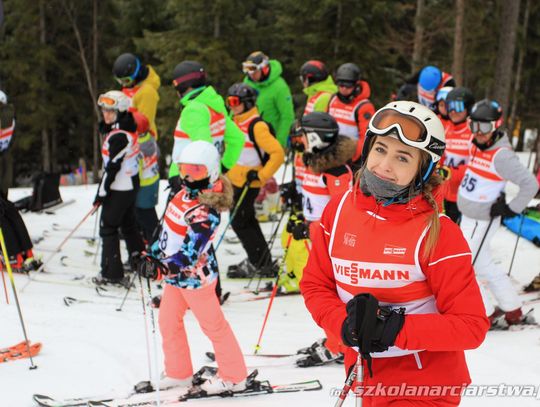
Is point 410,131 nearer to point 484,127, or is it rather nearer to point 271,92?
point 484,127

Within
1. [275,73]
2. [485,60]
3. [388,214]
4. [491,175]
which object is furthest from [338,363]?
[485,60]

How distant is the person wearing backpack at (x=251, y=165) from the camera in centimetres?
676

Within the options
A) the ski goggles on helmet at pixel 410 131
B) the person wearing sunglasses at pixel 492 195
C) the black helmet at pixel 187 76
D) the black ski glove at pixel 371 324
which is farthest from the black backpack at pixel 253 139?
the black ski glove at pixel 371 324

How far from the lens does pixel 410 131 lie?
2230 millimetres

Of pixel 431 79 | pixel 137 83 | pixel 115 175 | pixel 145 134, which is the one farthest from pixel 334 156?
pixel 431 79

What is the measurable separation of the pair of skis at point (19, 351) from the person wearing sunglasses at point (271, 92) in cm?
469

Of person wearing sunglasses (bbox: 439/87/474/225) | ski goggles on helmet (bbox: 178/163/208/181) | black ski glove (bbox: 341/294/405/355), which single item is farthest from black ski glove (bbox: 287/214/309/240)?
black ski glove (bbox: 341/294/405/355)

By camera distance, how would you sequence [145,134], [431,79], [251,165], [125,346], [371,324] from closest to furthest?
[371,324]
[125,346]
[251,165]
[145,134]
[431,79]

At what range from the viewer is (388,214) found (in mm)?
2246

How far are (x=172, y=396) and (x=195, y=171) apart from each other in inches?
61.2

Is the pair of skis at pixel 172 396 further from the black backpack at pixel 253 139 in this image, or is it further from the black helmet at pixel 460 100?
the black helmet at pixel 460 100

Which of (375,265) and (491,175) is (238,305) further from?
(375,265)

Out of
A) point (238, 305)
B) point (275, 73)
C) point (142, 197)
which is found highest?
point (275, 73)

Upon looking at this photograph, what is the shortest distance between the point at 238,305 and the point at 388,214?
4.22 meters
